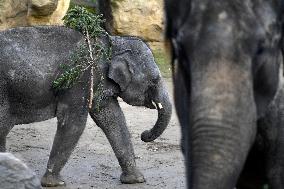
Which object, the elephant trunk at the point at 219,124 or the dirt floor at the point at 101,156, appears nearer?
the elephant trunk at the point at 219,124

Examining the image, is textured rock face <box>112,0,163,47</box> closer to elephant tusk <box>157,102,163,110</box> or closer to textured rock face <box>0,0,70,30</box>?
textured rock face <box>0,0,70,30</box>

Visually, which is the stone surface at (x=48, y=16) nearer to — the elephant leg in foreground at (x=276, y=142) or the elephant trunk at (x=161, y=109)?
the elephant trunk at (x=161, y=109)

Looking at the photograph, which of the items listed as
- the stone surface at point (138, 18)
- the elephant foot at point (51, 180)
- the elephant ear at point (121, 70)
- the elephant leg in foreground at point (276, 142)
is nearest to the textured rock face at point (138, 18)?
the stone surface at point (138, 18)

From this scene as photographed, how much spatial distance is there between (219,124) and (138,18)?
11258 mm

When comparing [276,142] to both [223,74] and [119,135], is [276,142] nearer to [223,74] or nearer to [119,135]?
[223,74]

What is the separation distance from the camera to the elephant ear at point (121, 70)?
7090mm

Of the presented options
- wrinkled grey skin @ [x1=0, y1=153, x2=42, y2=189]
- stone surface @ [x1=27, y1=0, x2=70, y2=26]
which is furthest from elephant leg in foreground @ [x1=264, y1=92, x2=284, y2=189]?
stone surface @ [x1=27, y1=0, x2=70, y2=26]

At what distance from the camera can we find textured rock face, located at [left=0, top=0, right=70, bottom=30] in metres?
12.3

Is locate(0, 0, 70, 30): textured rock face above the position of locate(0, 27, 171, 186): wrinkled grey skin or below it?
below

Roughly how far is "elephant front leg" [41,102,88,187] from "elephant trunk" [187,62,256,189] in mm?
3967

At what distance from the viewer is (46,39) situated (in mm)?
7094

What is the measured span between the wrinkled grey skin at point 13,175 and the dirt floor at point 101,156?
224 cm

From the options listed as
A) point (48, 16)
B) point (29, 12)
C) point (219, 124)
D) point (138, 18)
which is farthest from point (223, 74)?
point (138, 18)

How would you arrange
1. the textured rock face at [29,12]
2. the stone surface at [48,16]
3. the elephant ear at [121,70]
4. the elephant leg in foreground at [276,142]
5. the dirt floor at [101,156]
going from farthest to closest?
the stone surface at [48,16]
the textured rock face at [29,12]
the dirt floor at [101,156]
the elephant ear at [121,70]
the elephant leg in foreground at [276,142]
